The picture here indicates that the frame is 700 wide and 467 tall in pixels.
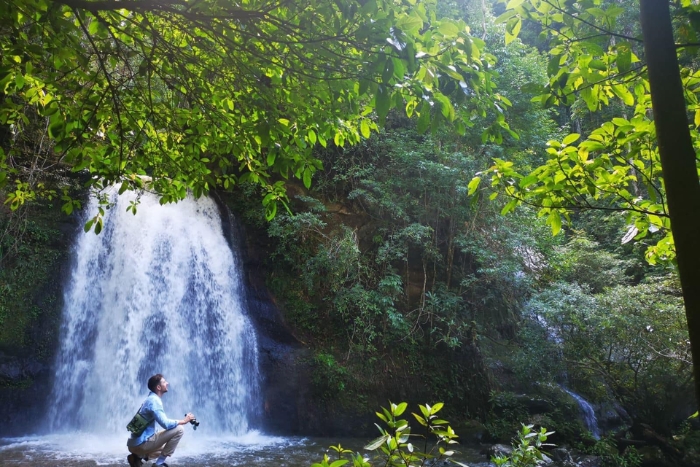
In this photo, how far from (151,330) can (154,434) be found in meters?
4.60

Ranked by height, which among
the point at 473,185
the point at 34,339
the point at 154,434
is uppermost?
the point at 473,185

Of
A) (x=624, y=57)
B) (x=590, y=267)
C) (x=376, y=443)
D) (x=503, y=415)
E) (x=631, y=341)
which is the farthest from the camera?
(x=590, y=267)

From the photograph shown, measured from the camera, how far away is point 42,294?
929 cm

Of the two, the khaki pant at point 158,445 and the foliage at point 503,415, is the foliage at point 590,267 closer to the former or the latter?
the foliage at point 503,415

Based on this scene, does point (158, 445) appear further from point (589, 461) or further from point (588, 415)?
point (588, 415)

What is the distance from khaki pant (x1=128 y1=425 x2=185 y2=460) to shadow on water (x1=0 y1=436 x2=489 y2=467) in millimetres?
1039

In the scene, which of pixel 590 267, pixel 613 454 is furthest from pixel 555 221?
pixel 590 267

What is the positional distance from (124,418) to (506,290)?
27.8 ft

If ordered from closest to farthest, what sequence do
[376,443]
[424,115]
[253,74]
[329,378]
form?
1. [376,443]
2. [424,115]
3. [253,74]
4. [329,378]

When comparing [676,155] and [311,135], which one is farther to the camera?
[311,135]

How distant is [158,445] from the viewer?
16.3 feet

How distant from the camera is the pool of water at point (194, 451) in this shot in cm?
652

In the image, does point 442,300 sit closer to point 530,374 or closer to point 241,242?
point 530,374

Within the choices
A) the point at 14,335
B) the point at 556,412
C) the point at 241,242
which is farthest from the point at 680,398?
the point at 14,335
